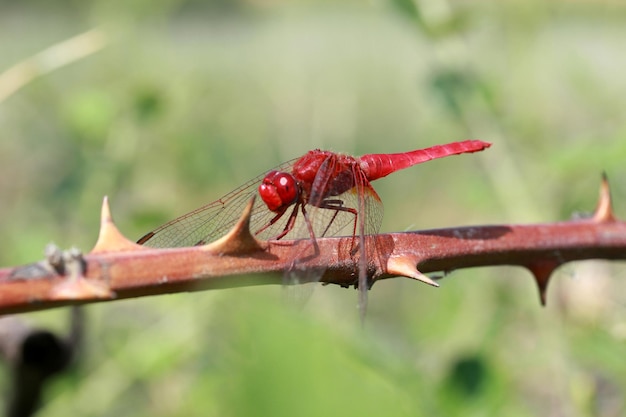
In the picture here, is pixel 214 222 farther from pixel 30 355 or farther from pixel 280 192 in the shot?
pixel 30 355

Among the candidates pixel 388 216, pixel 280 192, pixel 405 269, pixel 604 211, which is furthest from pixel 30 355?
pixel 388 216

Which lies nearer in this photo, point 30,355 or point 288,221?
point 30,355

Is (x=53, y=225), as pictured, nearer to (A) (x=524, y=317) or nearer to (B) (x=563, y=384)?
(A) (x=524, y=317)

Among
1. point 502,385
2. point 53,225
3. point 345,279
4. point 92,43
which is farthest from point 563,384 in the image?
point 53,225

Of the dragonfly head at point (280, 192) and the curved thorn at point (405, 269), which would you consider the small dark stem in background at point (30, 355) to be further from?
the curved thorn at point (405, 269)

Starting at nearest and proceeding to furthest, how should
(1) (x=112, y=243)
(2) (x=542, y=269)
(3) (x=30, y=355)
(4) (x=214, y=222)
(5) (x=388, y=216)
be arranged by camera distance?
(1) (x=112, y=243) → (2) (x=542, y=269) → (3) (x=30, y=355) → (4) (x=214, y=222) → (5) (x=388, y=216)

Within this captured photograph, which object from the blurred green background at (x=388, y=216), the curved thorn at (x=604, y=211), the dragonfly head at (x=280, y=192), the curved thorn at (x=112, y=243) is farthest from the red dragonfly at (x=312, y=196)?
the curved thorn at (x=112, y=243)
